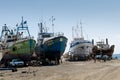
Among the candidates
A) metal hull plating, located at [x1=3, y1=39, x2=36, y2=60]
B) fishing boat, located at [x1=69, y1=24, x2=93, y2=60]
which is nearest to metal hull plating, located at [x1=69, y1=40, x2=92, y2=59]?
fishing boat, located at [x1=69, y1=24, x2=93, y2=60]

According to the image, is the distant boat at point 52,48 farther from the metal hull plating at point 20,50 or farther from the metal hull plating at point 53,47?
the metal hull plating at point 20,50

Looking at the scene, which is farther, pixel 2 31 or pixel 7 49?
pixel 2 31

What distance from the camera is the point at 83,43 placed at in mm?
63469

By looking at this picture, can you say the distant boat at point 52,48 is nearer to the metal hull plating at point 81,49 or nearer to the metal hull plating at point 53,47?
the metal hull plating at point 53,47

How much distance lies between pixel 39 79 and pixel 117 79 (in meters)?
7.03

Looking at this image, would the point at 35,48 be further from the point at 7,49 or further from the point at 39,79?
the point at 39,79

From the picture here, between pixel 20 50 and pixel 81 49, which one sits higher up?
pixel 81 49

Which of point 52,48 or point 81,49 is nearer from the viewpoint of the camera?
point 52,48

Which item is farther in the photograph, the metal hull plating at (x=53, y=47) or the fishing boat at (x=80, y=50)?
the fishing boat at (x=80, y=50)

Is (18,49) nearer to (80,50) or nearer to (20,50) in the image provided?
(20,50)

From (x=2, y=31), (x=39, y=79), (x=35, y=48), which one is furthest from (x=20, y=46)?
(x=39, y=79)

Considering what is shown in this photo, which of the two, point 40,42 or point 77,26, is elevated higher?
point 77,26

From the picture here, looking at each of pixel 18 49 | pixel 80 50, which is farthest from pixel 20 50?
pixel 80 50

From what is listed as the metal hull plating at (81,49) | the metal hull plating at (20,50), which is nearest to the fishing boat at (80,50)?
the metal hull plating at (81,49)
